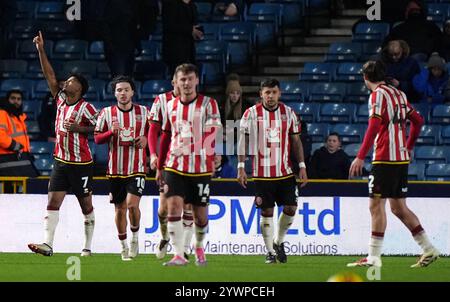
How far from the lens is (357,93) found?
20000mm

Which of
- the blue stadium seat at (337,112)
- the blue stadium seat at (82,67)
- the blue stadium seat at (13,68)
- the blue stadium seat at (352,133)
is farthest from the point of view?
the blue stadium seat at (13,68)

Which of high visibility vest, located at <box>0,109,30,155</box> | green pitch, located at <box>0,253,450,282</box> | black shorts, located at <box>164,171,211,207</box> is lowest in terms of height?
green pitch, located at <box>0,253,450,282</box>

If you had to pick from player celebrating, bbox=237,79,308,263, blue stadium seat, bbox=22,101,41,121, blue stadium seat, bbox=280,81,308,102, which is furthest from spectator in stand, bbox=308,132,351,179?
blue stadium seat, bbox=22,101,41,121

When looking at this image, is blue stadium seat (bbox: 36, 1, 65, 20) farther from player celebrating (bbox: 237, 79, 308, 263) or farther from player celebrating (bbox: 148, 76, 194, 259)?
player celebrating (bbox: 237, 79, 308, 263)

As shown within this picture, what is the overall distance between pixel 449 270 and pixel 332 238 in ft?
10.3

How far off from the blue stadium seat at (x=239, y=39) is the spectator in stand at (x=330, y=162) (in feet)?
13.0

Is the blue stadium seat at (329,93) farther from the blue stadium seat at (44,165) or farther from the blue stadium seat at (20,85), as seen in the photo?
the blue stadium seat at (20,85)

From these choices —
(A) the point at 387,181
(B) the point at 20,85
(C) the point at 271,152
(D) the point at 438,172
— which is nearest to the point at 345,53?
(D) the point at 438,172

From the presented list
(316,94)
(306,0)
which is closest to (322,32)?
(306,0)

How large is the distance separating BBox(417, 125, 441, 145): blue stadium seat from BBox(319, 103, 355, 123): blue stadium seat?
1.14 metres

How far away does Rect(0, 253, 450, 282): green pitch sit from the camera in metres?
12.5

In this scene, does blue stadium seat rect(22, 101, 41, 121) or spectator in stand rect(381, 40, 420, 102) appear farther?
blue stadium seat rect(22, 101, 41, 121)

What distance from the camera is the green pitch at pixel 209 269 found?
12.5 meters

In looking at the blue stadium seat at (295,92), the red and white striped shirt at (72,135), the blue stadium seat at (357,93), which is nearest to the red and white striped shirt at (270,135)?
the red and white striped shirt at (72,135)
